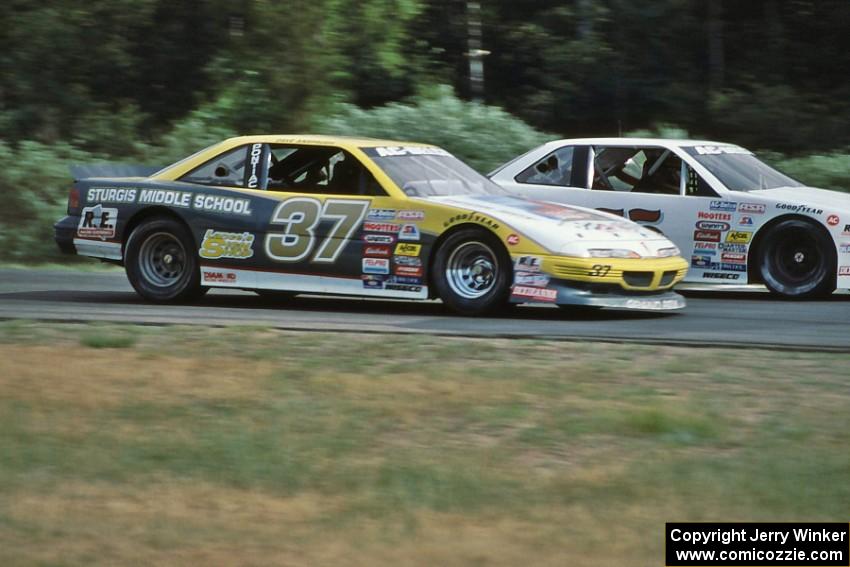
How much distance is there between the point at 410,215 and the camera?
420 inches

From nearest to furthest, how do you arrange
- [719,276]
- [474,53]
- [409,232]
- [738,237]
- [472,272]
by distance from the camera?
1. [472,272]
2. [409,232]
3. [738,237]
4. [719,276]
5. [474,53]

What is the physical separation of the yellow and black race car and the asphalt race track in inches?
9.1

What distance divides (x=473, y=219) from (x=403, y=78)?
30.7m

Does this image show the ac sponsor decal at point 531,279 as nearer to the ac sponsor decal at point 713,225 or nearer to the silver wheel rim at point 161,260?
the ac sponsor decal at point 713,225

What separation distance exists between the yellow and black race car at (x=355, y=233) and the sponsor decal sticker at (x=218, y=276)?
0.02 m

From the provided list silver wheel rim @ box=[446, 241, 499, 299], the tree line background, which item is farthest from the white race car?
the tree line background

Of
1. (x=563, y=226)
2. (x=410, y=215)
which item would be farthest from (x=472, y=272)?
(x=563, y=226)

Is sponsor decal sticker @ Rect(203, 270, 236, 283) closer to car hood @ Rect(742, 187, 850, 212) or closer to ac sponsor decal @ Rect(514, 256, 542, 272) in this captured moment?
ac sponsor decal @ Rect(514, 256, 542, 272)

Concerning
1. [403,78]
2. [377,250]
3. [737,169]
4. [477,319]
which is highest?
[403,78]

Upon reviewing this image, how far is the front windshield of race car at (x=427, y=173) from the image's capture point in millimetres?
10977

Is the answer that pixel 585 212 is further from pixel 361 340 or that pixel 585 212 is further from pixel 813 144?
pixel 813 144

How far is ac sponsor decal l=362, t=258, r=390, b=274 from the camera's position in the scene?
423 inches

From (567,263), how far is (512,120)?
1026cm

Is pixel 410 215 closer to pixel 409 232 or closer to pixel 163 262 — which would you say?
pixel 409 232
